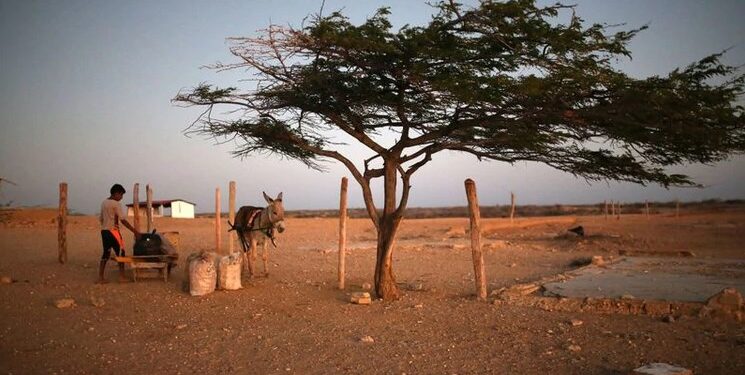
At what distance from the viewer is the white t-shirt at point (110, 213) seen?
41.4ft

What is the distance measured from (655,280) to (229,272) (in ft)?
29.4

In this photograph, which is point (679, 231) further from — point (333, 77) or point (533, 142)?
point (333, 77)

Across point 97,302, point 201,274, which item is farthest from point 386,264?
point 97,302

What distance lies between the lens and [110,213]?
1265 cm

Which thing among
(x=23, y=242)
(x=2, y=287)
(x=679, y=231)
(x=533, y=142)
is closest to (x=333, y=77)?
(x=533, y=142)

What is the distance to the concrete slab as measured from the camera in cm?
1084

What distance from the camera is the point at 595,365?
7059 mm

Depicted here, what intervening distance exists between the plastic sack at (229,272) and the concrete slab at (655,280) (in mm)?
6185

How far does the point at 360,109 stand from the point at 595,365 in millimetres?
6731

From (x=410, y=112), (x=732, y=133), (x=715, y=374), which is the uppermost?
(x=410, y=112)

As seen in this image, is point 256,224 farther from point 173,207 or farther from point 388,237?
point 173,207

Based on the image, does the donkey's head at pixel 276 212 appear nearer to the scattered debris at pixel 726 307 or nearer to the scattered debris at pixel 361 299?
the scattered debris at pixel 361 299

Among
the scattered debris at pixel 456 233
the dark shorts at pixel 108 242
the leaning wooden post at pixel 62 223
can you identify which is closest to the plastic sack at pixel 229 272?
the dark shorts at pixel 108 242

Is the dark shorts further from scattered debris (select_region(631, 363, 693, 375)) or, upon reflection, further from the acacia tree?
scattered debris (select_region(631, 363, 693, 375))
